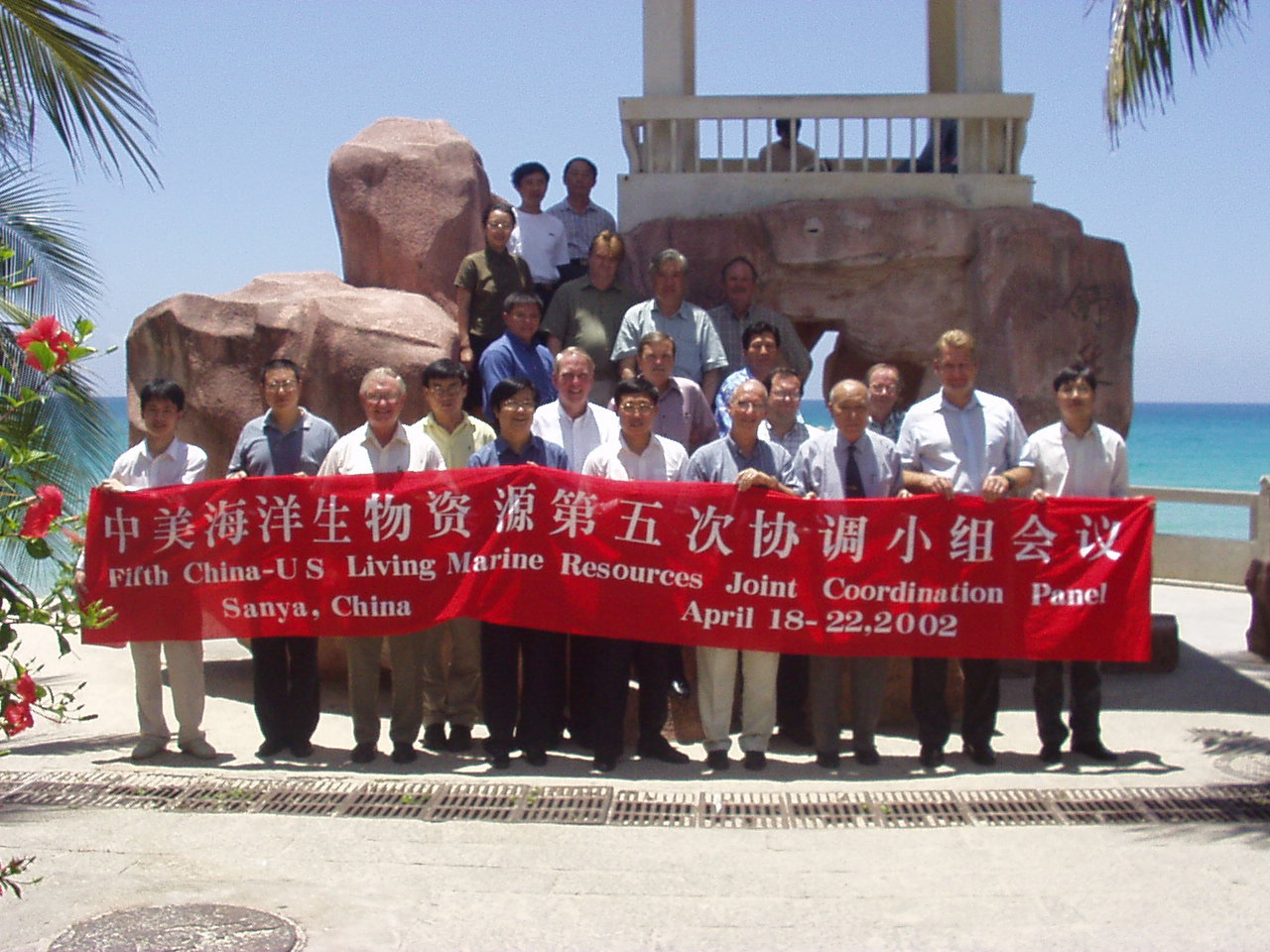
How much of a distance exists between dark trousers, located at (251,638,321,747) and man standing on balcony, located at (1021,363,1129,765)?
3.46 meters

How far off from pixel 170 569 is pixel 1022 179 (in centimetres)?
668

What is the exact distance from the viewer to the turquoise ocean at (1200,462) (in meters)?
34.0

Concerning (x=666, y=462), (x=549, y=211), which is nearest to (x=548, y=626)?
(x=666, y=462)

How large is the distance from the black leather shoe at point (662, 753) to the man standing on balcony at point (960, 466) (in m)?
1.13

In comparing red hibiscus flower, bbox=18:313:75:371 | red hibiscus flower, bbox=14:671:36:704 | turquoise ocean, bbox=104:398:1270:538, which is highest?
red hibiscus flower, bbox=18:313:75:371

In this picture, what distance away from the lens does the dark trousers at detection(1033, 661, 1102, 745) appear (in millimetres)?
6344

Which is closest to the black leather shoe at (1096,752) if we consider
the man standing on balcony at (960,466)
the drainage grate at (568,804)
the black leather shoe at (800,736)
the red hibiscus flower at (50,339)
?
the man standing on balcony at (960,466)

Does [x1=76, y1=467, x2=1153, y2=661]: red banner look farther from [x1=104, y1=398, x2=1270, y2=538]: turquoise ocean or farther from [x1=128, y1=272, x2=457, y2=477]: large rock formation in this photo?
[x1=104, y1=398, x2=1270, y2=538]: turquoise ocean

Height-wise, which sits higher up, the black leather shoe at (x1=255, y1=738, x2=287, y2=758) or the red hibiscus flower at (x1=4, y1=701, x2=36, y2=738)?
the red hibiscus flower at (x1=4, y1=701, x2=36, y2=738)

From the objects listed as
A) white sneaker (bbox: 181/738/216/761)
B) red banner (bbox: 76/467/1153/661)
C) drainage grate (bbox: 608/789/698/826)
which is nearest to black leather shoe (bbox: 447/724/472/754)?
red banner (bbox: 76/467/1153/661)

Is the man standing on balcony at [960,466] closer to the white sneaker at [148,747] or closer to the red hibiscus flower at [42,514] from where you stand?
the white sneaker at [148,747]

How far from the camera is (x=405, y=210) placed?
9.62 m

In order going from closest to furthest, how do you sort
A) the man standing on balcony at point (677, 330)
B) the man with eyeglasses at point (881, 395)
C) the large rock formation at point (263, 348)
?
1. the man with eyeglasses at point (881, 395)
2. the man standing on balcony at point (677, 330)
3. the large rock formation at point (263, 348)

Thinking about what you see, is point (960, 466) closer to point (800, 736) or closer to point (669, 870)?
point (800, 736)
